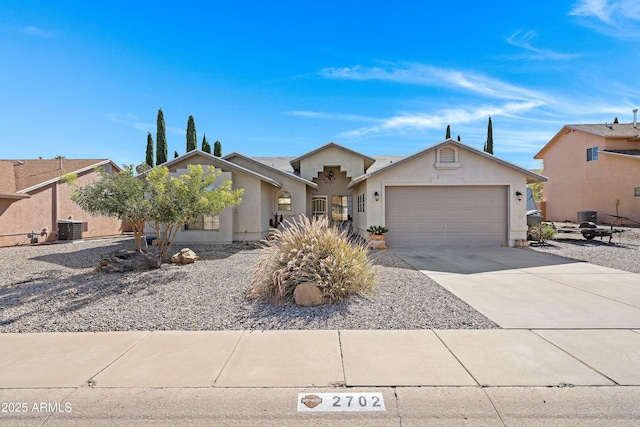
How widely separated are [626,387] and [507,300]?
2845mm

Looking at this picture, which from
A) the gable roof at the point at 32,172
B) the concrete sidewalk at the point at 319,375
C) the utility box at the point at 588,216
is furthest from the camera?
the utility box at the point at 588,216

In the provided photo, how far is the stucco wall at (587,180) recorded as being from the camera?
2067 centimetres

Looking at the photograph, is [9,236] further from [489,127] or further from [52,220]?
[489,127]

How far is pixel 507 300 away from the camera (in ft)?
19.3

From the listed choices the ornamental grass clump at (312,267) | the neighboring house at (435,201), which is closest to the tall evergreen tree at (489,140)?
the neighboring house at (435,201)

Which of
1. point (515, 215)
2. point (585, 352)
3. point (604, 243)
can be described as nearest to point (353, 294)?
point (585, 352)

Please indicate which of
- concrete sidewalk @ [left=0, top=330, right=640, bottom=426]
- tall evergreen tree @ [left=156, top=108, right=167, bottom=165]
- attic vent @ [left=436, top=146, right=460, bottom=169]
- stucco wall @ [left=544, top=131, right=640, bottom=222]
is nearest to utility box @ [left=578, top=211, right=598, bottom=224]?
stucco wall @ [left=544, top=131, right=640, bottom=222]

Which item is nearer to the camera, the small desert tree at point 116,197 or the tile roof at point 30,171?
the small desert tree at point 116,197

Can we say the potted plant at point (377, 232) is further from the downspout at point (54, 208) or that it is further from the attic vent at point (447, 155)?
the downspout at point (54, 208)

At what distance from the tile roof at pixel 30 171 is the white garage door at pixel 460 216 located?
17.1 metres

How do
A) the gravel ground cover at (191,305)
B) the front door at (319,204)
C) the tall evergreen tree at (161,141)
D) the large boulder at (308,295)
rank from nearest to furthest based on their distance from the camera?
the gravel ground cover at (191,305)
the large boulder at (308,295)
the front door at (319,204)
the tall evergreen tree at (161,141)

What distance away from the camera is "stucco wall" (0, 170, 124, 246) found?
1436cm

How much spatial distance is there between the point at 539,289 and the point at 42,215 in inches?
835

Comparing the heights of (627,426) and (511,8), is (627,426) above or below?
below
